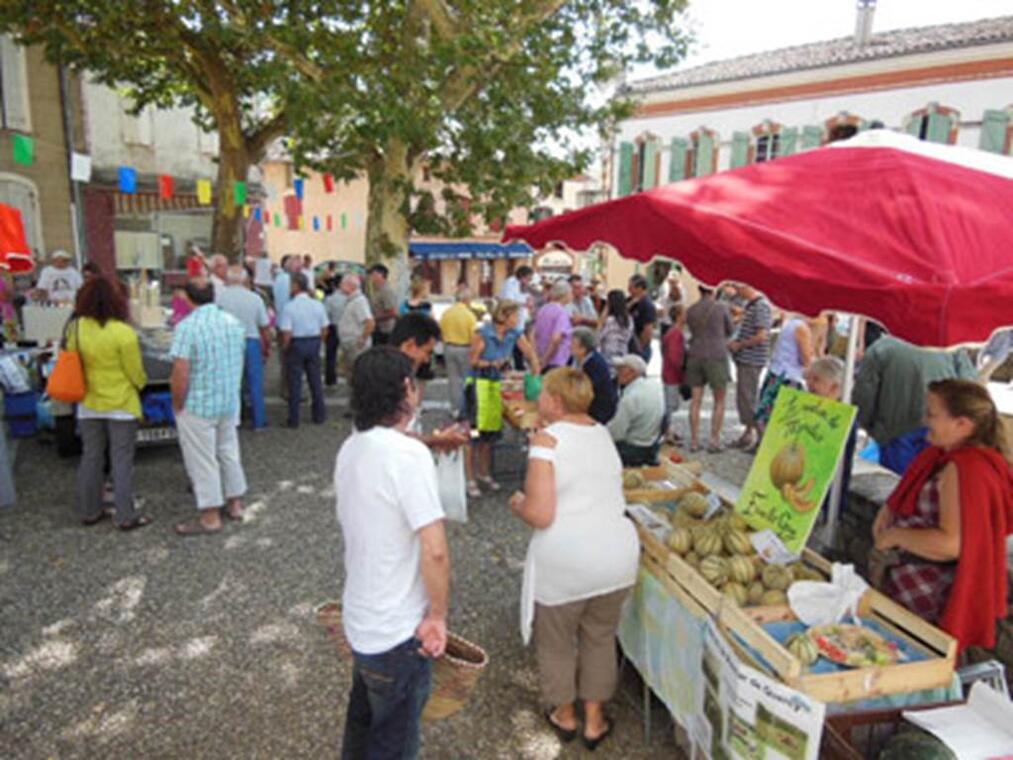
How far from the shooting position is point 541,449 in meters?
2.80

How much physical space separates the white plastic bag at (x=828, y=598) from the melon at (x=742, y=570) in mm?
162

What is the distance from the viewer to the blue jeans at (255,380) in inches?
296

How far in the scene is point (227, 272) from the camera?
301 inches

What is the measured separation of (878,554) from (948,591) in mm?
867

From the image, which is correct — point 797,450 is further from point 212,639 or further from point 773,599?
point 212,639

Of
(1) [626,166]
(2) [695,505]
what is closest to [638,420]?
(2) [695,505]

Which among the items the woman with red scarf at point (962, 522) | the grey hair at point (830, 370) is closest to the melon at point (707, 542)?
the woman with red scarf at point (962, 522)

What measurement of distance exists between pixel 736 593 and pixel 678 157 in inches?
926

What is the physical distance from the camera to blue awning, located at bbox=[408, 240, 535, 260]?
34041 mm

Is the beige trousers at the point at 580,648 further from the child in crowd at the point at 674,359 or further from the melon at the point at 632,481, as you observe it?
the child in crowd at the point at 674,359

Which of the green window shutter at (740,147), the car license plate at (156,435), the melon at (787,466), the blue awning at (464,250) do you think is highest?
the green window shutter at (740,147)

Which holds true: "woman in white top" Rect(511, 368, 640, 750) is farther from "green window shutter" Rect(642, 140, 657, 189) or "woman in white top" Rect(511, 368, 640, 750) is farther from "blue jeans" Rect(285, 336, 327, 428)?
"green window shutter" Rect(642, 140, 657, 189)

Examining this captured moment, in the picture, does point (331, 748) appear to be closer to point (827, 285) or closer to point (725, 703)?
point (725, 703)

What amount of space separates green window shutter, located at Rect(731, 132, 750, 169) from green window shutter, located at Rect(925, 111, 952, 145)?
5.16 metres
